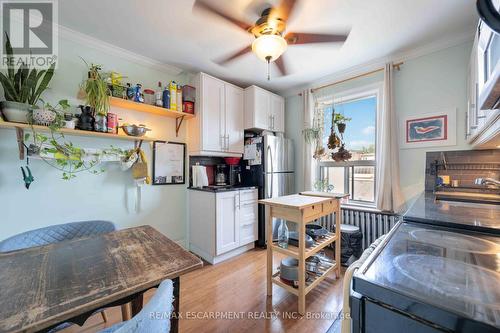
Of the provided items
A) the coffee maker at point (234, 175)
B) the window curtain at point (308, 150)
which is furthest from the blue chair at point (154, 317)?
the window curtain at point (308, 150)

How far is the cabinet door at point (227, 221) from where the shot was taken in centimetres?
257

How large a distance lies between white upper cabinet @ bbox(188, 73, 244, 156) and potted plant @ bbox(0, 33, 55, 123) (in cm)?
144

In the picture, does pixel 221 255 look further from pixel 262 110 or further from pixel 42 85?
pixel 42 85

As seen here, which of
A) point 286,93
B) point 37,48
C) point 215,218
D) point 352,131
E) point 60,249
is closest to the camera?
point 60,249

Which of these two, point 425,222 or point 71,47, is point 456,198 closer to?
point 425,222

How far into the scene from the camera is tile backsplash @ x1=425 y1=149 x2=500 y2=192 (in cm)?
192

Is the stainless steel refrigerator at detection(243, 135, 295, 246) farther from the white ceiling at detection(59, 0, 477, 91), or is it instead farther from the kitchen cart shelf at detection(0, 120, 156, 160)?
the kitchen cart shelf at detection(0, 120, 156, 160)

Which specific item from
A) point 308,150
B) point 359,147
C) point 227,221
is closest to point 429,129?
point 359,147

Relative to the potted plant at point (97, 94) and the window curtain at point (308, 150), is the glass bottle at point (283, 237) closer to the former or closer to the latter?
the window curtain at point (308, 150)

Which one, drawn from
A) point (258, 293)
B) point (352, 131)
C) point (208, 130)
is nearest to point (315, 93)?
point (352, 131)

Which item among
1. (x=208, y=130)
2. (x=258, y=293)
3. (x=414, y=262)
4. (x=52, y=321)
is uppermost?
(x=208, y=130)

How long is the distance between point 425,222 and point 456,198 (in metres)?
1.08

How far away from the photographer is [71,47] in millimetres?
2061

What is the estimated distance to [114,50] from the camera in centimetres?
230
